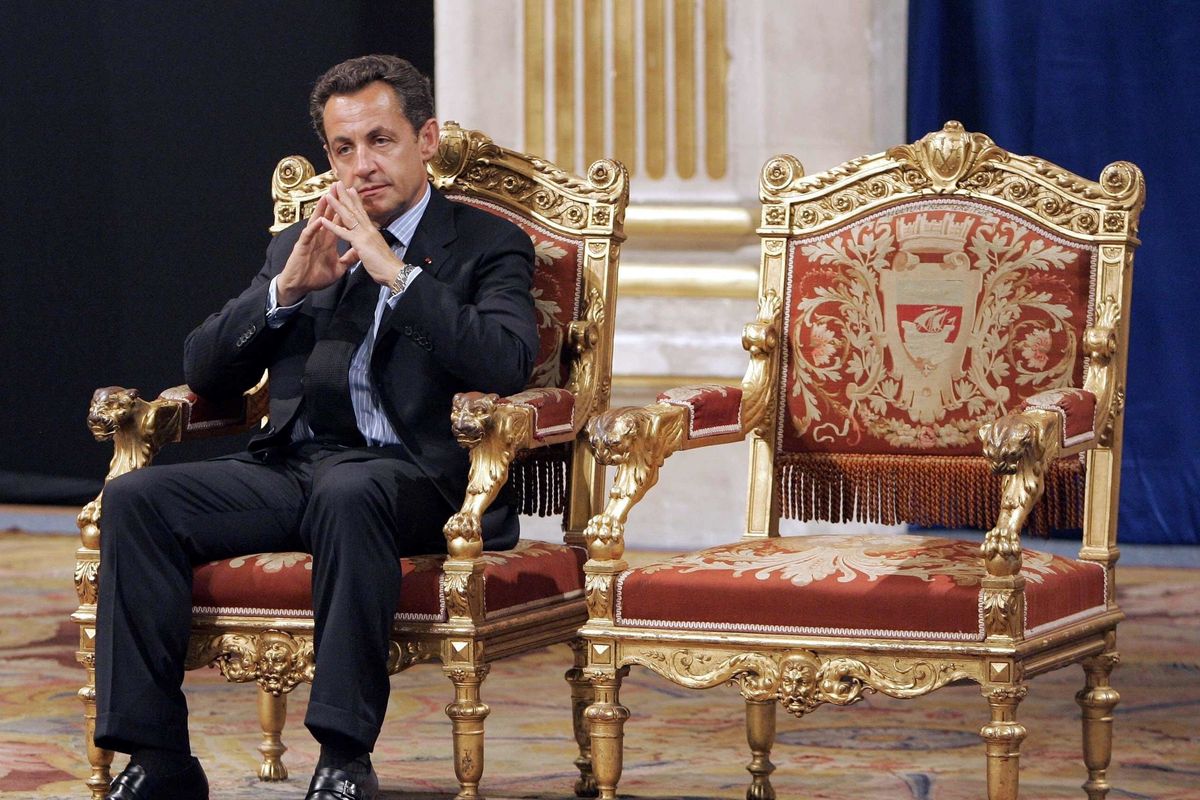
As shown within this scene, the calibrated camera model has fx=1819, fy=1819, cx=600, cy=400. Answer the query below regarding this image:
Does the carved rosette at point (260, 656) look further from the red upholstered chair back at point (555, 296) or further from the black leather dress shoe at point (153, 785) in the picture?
the red upholstered chair back at point (555, 296)

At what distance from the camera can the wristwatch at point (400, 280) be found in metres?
2.58

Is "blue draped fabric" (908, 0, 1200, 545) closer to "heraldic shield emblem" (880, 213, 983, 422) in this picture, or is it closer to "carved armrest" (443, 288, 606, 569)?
"heraldic shield emblem" (880, 213, 983, 422)

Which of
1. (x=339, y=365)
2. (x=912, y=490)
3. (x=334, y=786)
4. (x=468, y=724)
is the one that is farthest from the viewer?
(x=912, y=490)

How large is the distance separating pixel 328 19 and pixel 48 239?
4.21 feet

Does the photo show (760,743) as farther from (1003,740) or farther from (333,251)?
(333,251)

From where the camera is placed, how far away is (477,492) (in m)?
2.52

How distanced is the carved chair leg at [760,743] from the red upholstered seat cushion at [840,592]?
386 mm

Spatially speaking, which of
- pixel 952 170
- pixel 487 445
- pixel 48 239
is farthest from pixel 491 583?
pixel 48 239

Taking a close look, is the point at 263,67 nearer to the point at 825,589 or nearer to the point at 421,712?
the point at 421,712

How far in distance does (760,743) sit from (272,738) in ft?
2.65

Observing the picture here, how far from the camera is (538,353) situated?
285 centimetres

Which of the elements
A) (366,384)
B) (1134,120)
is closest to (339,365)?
(366,384)

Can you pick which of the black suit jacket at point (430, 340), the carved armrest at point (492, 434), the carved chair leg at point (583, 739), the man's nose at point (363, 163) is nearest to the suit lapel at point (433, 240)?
the black suit jacket at point (430, 340)

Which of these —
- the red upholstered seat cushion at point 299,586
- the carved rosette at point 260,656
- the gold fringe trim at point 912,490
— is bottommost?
the carved rosette at point 260,656
